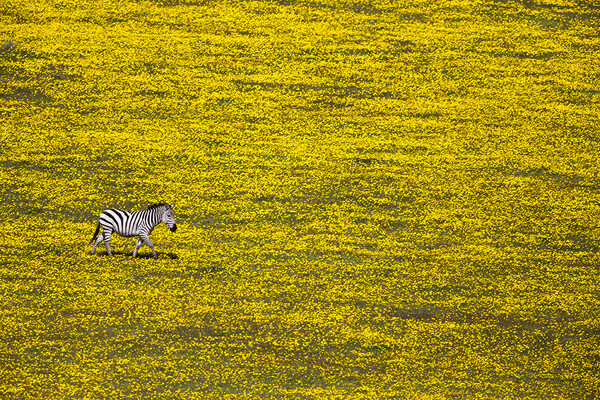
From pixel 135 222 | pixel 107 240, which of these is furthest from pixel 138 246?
pixel 107 240

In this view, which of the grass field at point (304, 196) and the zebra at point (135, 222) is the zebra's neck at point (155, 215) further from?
the grass field at point (304, 196)

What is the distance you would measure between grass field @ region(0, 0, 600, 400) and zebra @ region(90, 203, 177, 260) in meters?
0.69

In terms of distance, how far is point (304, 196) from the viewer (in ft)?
71.0

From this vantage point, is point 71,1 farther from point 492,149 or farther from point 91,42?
point 492,149

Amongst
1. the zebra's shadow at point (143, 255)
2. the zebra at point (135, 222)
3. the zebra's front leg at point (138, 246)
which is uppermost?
the zebra at point (135, 222)

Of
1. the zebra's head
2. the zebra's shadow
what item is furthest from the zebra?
the zebra's shadow

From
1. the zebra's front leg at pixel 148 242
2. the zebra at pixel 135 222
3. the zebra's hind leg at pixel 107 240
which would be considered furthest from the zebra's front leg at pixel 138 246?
the zebra's hind leg at pixel 107 240

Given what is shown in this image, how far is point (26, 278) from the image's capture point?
734 inches

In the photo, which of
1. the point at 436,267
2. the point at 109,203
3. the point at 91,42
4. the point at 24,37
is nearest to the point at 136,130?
the point at 109,203

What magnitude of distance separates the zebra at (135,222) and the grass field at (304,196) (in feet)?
2.25

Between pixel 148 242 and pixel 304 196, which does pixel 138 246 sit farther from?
pixel 304 196

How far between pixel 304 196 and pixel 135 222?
5.45 meters

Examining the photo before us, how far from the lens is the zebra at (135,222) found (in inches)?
741

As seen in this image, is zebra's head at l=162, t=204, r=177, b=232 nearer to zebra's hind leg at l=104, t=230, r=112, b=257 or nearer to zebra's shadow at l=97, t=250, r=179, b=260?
zebra's shadow at l=97, t=250, r=179, b=260
